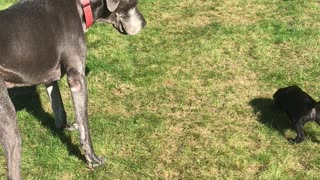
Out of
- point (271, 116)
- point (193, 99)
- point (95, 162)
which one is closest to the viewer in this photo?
point (95, 162)

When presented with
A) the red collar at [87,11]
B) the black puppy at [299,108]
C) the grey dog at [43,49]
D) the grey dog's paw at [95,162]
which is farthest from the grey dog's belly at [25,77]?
the black puppy at [299,108]

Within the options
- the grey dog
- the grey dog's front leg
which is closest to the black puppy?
the grey dog

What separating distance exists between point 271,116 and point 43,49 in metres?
3.54

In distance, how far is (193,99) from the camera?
777cm

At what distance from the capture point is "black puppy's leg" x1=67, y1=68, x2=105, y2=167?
5.85 metres

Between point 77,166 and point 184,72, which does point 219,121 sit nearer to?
point 184,72

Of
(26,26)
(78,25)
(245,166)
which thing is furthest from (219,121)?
(26,26)

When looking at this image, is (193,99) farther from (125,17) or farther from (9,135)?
(9,135)

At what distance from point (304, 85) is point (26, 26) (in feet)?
15.2

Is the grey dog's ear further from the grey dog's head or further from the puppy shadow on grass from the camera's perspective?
the puppy shadow on grass

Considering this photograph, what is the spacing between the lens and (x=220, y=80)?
27.0 feet

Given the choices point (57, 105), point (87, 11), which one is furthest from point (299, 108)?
point (57, 105)

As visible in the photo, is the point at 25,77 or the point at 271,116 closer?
the point at 25,77

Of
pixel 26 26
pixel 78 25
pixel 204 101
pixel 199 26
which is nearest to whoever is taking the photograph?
pixel 26 26
